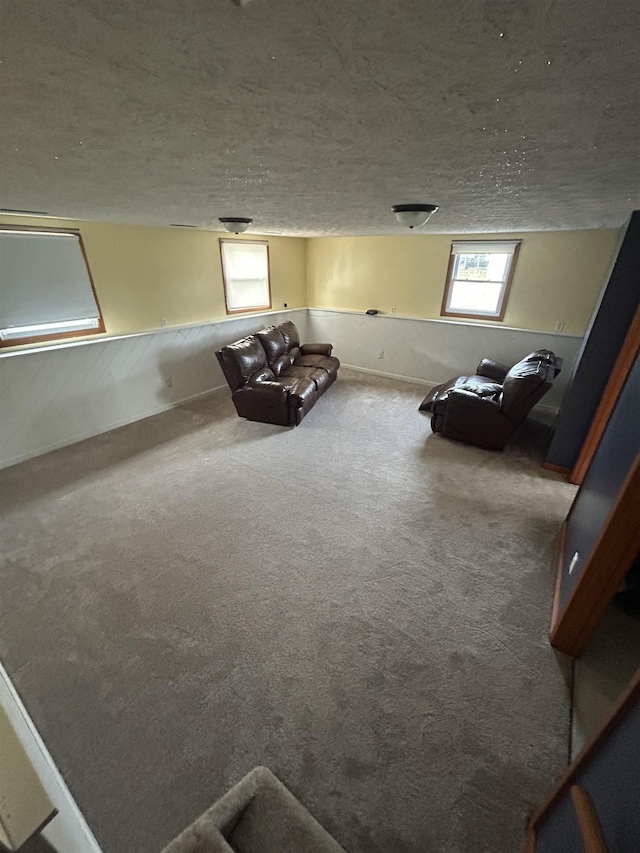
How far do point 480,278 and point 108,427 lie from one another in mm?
5151

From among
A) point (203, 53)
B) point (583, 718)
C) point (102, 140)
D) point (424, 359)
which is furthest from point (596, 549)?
point (424, 359)

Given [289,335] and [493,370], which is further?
[289,335]

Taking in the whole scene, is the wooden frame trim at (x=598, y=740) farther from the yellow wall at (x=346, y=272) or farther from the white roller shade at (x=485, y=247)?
the white roller shade at (x=485, y=247)

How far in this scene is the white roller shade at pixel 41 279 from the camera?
9.61 feet

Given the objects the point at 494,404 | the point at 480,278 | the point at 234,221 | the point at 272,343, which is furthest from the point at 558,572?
the point at 480,278

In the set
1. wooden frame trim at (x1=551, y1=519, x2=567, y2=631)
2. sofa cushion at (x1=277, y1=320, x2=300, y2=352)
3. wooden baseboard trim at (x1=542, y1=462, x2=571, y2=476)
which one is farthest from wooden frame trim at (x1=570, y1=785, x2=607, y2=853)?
sofa cushion at (x1=277, y1=320, x2=300, y2=352)

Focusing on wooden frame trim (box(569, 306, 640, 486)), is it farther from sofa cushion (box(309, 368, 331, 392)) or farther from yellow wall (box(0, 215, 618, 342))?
sofa cushion (box(309, 368, 331, 392))

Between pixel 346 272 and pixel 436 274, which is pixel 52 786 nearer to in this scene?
pixel 436 274

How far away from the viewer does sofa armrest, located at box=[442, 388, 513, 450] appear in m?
3.37

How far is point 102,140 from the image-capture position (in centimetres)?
99

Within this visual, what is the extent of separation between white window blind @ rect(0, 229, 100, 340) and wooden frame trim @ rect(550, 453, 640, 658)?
4478mm

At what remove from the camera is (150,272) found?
154 inches

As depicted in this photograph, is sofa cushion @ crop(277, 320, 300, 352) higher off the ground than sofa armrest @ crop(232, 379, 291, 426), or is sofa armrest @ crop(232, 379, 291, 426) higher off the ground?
sofa cushion @ crop(277, 320, 300, 352)

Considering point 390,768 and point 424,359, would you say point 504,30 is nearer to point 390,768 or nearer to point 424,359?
point 390,768
